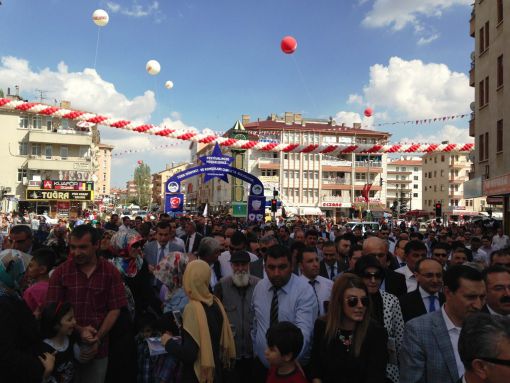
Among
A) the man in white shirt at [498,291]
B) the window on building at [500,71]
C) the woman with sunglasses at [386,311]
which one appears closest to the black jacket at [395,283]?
the woman with sunglasses at [386,311]

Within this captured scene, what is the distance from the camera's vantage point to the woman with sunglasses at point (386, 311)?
4020 millimetres

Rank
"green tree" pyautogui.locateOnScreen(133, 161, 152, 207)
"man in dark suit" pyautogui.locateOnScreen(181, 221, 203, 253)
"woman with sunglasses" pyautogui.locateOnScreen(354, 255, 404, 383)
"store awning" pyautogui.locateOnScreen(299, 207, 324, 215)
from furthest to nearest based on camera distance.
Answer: "green tree" pyautogui.locateOnScreen(133, 161, 152, 207)
"store awning" pyautogui.locateOnScreen(299, 207, 324, 215)
"man in dark suit" pyautogui.locateOnScreen(181, 221, 203, 253)
"woman with sunglasses" pyautogui.locateOnScreen(354, 255, 404, 383)

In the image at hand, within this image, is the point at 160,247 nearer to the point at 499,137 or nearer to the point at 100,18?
the point at 100,18

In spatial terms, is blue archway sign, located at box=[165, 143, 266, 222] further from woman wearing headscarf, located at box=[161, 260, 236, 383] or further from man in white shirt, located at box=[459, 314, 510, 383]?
man in white shirt, located at box=[459, 314, 510, 383]

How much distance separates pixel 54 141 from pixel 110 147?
82.0 metres

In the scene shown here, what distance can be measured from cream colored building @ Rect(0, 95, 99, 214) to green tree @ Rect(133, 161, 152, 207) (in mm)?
83240

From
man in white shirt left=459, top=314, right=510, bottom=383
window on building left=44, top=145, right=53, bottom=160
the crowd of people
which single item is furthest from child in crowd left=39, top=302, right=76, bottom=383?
window on building left=44, top=145, right=53, bottom=160

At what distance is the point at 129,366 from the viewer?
187 inches

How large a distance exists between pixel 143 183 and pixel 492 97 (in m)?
129

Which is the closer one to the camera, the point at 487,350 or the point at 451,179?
the point at 487,350

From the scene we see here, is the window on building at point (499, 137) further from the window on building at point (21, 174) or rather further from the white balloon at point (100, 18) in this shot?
the window on building at point (21, 174)

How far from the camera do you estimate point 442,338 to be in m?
3.35

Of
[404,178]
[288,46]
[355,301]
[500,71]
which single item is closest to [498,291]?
[355,301]

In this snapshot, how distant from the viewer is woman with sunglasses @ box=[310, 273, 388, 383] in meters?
3.53
